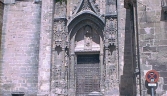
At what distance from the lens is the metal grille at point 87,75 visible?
13.1 meters

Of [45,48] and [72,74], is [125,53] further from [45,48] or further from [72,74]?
[45,48]

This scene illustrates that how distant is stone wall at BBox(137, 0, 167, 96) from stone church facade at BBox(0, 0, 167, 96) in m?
3.47

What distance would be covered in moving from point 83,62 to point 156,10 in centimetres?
605

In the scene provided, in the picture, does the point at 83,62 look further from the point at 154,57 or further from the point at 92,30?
the point at 154,57

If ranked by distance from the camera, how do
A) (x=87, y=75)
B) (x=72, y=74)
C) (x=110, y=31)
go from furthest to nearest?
(x=87, y=75), (x=72, y=74), (x=110, y=31)

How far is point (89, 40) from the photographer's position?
13.7 meters

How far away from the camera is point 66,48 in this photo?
522 inches

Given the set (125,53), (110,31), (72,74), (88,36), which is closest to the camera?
(125,53)

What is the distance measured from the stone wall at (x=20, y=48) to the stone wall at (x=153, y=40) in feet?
21.5

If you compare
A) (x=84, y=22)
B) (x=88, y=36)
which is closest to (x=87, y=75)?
(x=88, y=36)

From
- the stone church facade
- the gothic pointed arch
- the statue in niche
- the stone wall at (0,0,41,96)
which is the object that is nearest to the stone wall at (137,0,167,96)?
the stone church facade

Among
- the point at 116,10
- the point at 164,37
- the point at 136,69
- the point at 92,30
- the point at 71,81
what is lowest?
the point at 71,81

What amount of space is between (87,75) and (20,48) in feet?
13.0

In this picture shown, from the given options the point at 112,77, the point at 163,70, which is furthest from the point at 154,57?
the point at 112,77
